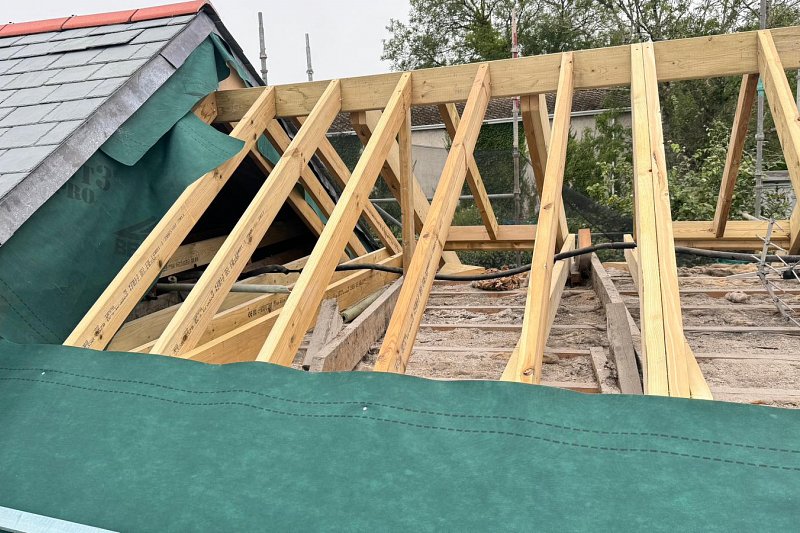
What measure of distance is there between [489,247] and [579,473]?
393 cm

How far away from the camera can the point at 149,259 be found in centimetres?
257

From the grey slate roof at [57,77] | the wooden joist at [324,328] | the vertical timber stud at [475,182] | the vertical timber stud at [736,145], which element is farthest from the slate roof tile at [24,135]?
the vertical timber stud at [736,145]

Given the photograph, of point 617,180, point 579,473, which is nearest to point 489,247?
point 579,473

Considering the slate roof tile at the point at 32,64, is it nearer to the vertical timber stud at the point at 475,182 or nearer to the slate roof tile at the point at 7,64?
the slate roof tile at the point at 7,64

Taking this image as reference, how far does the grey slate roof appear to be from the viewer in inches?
107

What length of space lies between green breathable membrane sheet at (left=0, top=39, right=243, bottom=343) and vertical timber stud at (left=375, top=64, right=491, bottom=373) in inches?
49.8

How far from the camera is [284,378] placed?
1764 mm

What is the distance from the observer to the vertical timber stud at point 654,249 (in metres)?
1.74

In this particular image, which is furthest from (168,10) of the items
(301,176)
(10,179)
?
(10,179)

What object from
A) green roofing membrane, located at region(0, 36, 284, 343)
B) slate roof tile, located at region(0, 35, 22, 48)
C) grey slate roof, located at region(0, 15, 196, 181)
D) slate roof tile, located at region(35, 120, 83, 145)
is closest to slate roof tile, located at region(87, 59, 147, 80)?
grey slate roof, located at region(0, 15, 196, 181)

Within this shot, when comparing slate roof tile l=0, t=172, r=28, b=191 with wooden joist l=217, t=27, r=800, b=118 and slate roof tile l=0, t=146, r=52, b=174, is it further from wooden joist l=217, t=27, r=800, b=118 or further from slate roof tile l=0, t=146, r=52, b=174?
wooden joist l=217, t=27, r=800, b=118

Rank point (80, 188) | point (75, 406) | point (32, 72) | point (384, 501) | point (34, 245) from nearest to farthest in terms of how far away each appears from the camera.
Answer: point (384, 501)
point (75, 406)
point (34, 245)
point (80, 188)
point (32, 72)

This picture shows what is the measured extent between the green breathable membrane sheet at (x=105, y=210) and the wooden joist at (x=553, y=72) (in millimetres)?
647

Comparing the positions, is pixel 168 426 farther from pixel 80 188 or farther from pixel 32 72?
pixel 32 72
